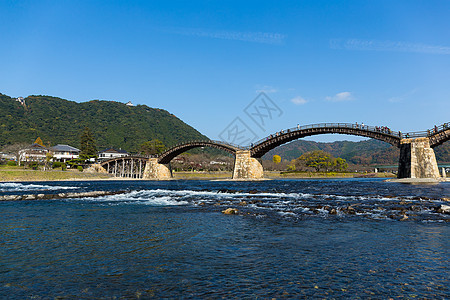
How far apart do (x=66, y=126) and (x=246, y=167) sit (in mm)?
133502

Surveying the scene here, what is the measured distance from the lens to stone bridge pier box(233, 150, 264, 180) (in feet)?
225

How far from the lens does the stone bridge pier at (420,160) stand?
43.7 meters

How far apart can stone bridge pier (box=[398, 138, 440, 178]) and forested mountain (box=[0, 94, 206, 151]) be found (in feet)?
431

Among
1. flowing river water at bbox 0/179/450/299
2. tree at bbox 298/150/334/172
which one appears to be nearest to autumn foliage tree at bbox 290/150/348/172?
tree at bbox 298/150/334/172

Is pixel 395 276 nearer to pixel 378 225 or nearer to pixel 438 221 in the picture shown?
pixel 378 225

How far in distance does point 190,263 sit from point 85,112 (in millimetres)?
211630

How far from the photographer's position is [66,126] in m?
162

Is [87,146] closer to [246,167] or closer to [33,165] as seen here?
[33,165]

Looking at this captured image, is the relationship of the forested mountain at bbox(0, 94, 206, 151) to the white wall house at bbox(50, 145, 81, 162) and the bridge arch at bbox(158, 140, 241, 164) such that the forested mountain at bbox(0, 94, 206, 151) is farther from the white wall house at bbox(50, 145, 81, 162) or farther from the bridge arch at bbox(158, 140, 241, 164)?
the bridge arch at bbox(158, 140, 241, 164)

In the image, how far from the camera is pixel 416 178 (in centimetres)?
4412

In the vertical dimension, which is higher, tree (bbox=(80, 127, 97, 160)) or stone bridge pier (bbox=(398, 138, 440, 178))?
tree (bbox=(80, 127, 97, 160))

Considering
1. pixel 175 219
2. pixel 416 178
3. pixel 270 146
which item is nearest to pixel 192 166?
pixel 270 146

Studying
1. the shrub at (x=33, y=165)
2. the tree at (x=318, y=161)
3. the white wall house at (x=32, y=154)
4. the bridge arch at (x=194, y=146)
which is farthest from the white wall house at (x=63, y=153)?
the tree at (x=318, y=161)

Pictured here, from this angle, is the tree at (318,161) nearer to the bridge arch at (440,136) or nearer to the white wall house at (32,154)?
the bridge arch at (440,136)
